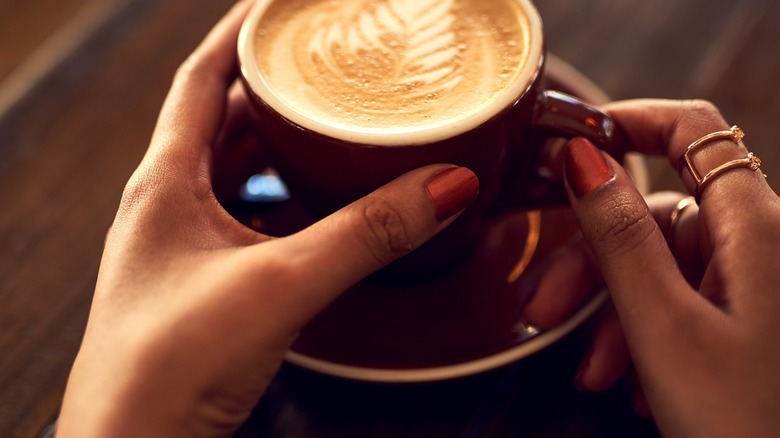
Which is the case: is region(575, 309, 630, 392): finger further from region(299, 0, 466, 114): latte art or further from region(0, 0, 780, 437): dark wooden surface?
region(299, 0, 466, 114): latte art

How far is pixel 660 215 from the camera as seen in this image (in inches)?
32.2

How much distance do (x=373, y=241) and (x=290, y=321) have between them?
0.10m

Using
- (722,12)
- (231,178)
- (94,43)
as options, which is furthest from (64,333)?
(722,12)

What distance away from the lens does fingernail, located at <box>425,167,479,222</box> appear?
0.63 meters

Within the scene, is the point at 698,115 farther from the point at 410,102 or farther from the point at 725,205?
the point at 410,102

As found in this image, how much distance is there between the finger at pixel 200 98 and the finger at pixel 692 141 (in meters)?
0.46

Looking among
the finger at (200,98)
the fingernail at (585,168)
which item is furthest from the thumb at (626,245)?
the finger at (200,98)

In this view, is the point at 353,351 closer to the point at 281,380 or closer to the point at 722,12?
the point at 281,380

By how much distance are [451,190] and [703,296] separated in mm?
239

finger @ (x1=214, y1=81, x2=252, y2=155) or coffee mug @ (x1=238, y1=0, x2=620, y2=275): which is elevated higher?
coffee mug @ (x1=238, y1=0, x2=620, y2=275)

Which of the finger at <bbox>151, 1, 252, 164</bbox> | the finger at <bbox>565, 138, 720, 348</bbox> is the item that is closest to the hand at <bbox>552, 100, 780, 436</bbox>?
the finger at <bbox>565, 138, 720, 348</bbox>

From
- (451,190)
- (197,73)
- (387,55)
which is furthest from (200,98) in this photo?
(451,190)

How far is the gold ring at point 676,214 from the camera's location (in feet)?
2.58

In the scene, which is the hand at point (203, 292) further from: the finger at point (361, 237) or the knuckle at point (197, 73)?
the knuckle at point (197, 73)
